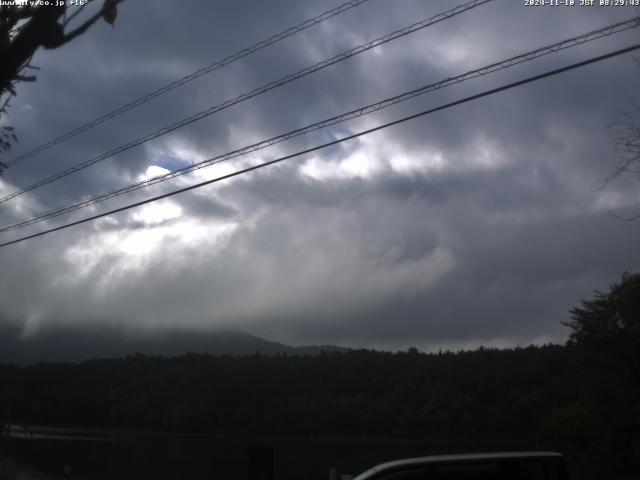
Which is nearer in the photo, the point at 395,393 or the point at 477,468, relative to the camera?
the point at 477,468

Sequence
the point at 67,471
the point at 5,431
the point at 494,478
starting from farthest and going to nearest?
1. the point at 67,471
2. the point at 5,431
3. the point at 494,478

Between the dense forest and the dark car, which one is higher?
the dense forest

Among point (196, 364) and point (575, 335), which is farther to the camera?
point (196, 364)

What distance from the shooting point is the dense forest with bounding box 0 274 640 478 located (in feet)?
69.5

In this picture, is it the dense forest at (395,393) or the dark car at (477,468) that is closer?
the dark car at (477,468)

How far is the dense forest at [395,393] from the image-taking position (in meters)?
21.2

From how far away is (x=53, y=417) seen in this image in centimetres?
5869

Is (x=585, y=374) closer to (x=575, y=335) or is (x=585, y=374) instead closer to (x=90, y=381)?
(x=575, y=335)

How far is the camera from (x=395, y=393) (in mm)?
74500

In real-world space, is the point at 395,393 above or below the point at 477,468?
above

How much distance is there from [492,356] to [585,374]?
47961 millimetres

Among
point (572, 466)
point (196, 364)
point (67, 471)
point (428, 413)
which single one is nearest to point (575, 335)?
point (572, 466)

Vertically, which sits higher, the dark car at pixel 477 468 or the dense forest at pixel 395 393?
the dense forest at pixel 395 393

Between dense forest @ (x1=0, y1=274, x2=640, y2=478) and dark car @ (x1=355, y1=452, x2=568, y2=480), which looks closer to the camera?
dark car @ (x1=355, y1=452, x2=568, y2=480)
